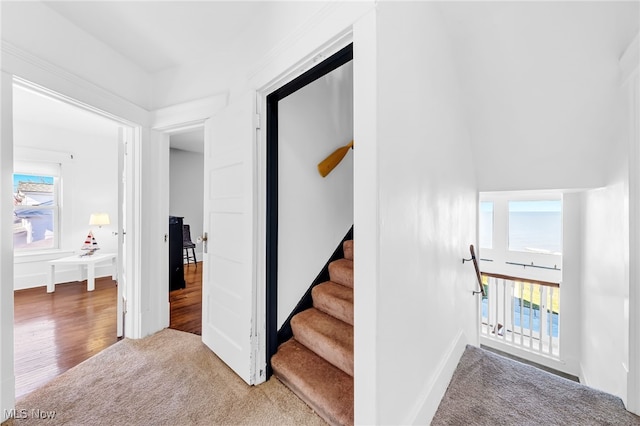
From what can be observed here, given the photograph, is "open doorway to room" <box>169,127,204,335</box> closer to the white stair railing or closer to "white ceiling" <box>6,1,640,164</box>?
"white ceiling" <box>6,1,640,164</box>

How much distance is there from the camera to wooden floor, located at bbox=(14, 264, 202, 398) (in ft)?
6.25

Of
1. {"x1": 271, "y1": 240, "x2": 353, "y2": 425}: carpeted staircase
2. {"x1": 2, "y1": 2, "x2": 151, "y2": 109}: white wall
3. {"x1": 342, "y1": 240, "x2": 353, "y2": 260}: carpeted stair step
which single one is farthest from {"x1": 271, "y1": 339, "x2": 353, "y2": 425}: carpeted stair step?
{"x1": 2, "y1": 2, "x2": 151, "y2": 109}: white wall

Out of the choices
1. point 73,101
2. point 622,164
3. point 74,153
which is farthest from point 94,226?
point 622,164

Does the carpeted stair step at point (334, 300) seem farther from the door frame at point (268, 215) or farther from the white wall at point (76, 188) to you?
the white wall at point (76, 188)

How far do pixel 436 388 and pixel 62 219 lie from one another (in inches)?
230

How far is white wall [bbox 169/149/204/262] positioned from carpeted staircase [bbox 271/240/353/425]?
4.49 meters

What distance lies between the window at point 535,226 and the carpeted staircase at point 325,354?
3.65 meters

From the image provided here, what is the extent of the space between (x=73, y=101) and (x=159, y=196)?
3.00ft

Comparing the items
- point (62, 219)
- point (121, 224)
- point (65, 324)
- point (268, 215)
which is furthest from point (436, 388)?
point (62, 219)

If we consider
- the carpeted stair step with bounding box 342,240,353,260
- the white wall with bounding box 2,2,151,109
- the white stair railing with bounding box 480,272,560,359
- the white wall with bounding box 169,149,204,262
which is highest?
the white wall with bounding box 2,2,151,109

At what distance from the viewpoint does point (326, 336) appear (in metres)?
1.71

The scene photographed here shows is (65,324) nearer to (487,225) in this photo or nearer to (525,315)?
(525,315)

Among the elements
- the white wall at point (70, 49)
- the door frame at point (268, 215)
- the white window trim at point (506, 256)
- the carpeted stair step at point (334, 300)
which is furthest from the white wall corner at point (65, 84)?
the white window trim at point (506, 256)

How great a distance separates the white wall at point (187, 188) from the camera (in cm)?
531
